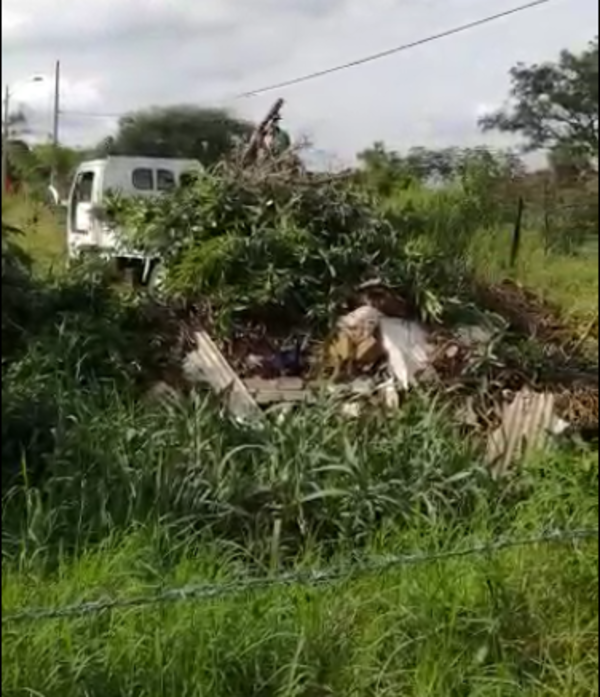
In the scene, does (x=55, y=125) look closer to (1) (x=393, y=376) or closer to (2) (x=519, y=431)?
(1) (x=393, y=376)

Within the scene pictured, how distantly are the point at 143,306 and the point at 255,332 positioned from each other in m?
0.26

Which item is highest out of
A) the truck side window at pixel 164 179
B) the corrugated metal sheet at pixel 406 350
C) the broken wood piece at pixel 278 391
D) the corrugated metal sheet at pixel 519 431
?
the truck side window at pixel 164 179

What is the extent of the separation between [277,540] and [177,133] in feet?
2.94

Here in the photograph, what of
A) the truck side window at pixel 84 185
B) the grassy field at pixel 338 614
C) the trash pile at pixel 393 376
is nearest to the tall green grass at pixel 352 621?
the grassy field at pixel 338 614

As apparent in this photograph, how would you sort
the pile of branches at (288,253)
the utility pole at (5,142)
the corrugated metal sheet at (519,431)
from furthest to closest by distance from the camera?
1. the corrugated metal sheet at (519,431)
2. the pile of branches at (288,253)
3. the utility pole at (5,142)

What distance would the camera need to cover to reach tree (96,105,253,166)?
247 cm

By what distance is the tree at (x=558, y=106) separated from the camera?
2.31m

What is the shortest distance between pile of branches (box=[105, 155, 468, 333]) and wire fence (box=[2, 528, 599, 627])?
496mm

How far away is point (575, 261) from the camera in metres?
2.45

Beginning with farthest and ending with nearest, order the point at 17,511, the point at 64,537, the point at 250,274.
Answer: the point at 250,274 < the point at 64,537 < the point at 17,511

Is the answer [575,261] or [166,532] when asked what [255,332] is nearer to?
[166,532]

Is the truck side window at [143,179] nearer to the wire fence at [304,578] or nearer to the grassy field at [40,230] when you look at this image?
the grassy field at [40,230]

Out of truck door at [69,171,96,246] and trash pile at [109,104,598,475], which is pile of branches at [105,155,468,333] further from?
truck door at [69,171,96,246]

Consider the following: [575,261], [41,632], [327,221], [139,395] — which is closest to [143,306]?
[139,395]
